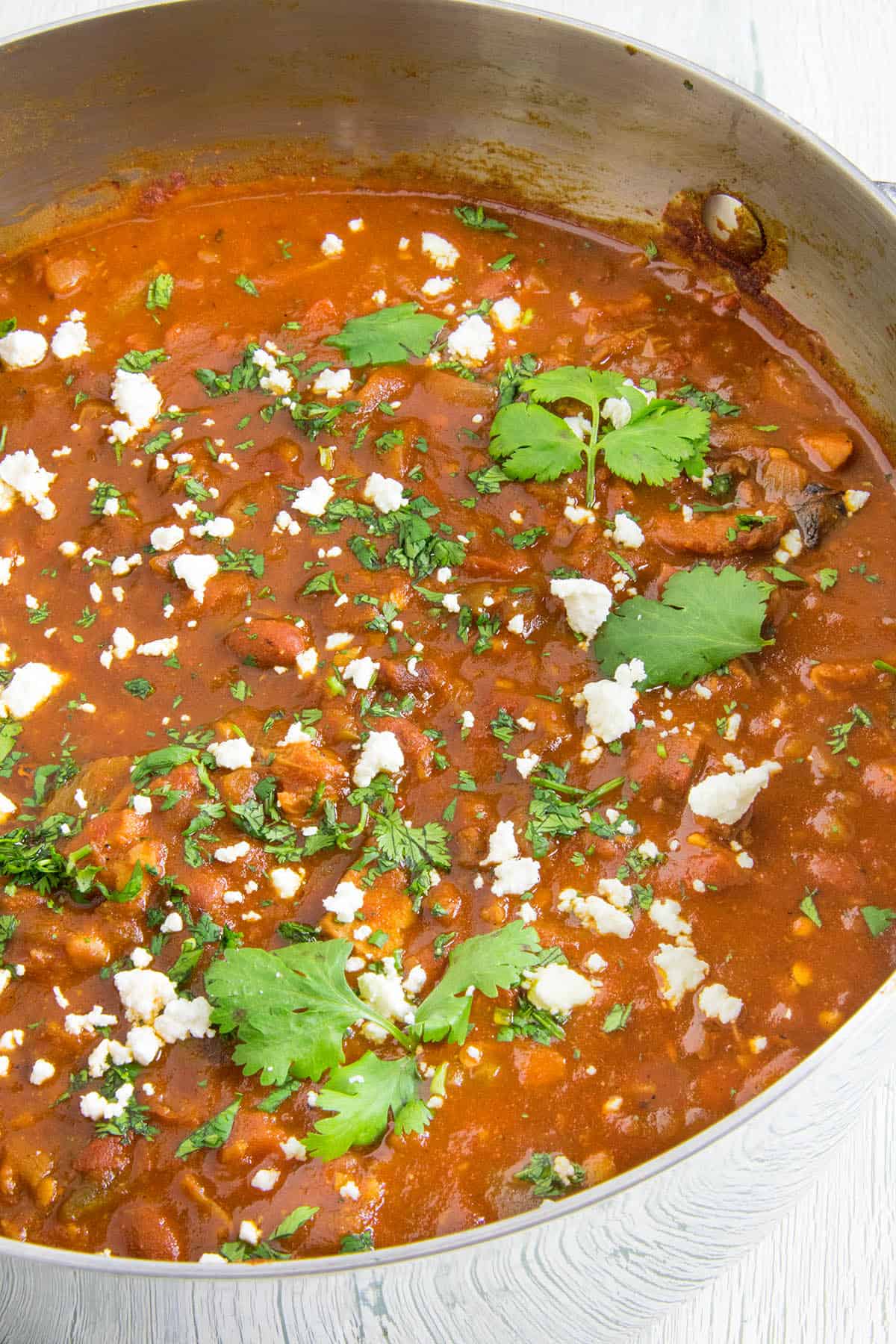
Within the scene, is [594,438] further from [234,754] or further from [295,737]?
[234,754]

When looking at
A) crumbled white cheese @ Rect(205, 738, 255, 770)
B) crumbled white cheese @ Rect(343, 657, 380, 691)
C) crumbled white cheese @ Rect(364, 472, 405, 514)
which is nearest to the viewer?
crumbled white cheese @ Rect(205, 738, 255, 770)

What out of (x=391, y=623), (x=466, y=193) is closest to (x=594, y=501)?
(x=391, y=623)

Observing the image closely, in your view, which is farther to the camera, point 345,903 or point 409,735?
point 409,735

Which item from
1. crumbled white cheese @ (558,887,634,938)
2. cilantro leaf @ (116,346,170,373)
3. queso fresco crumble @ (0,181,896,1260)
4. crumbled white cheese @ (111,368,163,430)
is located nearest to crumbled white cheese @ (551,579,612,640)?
queso fresco crumble @ (0,181,896,1260)

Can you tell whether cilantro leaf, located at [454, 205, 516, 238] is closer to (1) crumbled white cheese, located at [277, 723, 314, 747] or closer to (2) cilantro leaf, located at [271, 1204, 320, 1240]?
(1) crumbled white cheese, located at [277, 723, 314, 747]

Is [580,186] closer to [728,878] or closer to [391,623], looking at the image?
[391,623]

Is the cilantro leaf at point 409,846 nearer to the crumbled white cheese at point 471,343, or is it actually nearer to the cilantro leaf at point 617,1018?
the cilantro leaf at point 617,1018

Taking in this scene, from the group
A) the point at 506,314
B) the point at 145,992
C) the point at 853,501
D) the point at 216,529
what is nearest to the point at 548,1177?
the point at 145,992
